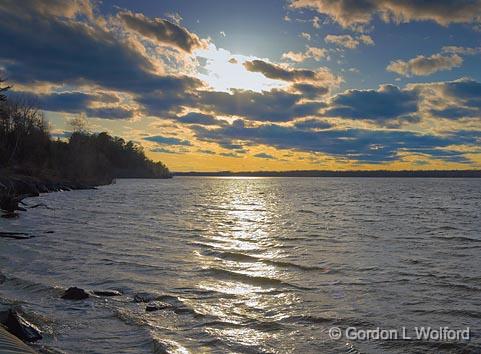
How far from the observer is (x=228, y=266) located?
680 inches

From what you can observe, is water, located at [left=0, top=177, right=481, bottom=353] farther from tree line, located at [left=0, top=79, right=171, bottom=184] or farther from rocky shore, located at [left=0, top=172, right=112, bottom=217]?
tree line, located at [left=0, top=79, right=171, bottom=184]

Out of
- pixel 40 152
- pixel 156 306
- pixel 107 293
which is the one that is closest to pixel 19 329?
pixel 156 306

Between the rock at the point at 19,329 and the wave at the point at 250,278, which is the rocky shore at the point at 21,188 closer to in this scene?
the wave at the point at 250,278

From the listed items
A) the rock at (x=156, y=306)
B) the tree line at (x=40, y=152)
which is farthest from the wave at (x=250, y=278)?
the tree line at (x=40, y=152)

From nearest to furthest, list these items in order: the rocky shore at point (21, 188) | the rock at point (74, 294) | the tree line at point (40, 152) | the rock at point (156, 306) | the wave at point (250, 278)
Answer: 1. the rock at point (156, 306)
2. the rock at point (74, 294)
3. the wave at point (250, 278)
4. the rocky shore at point (21, 188)
5. the tree line at point (40, 152)

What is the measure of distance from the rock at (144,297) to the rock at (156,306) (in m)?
0.39

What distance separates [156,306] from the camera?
11438mm

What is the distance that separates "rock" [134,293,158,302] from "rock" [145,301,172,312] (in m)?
0.39

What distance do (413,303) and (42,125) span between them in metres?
98.7

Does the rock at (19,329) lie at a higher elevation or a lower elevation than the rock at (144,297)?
higher

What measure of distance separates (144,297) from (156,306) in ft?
3.59

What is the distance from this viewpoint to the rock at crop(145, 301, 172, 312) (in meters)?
11.2

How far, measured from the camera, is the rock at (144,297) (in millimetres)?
12095

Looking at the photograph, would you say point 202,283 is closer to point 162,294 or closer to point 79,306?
point 162,294
